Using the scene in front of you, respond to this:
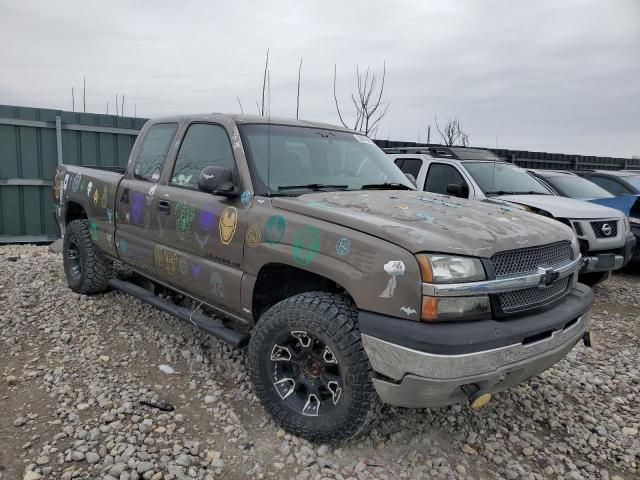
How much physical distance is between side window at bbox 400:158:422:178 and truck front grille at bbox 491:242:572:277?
485 cm

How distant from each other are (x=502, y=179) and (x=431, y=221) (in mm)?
5156

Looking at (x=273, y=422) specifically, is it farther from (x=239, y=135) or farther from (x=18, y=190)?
(x=18, y=190)

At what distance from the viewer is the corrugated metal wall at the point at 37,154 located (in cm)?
898

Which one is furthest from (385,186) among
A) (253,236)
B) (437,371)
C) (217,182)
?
(437,371)

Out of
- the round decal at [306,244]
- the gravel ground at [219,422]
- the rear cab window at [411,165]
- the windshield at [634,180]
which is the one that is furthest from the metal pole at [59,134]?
the windshield at [634,180]

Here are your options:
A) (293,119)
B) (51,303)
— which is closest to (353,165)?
(293,119)

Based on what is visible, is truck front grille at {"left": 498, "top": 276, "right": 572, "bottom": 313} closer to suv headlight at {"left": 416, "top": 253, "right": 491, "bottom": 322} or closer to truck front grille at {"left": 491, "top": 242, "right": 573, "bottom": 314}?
truck front grille at {"left": 491, "top": 242, "right": 573, "bottom": 314}

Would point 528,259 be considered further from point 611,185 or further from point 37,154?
point 37,154

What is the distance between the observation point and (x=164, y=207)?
3.86 metres

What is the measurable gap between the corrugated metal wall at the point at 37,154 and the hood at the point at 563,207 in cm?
762

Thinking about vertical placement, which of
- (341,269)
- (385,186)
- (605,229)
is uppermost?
(385,186)

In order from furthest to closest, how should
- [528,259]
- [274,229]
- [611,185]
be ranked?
[611,185], [274,229], [528,259]

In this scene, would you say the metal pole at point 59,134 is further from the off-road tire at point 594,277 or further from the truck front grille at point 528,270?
the truck front grille at point 528,270

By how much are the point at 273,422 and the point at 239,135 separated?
192cm
